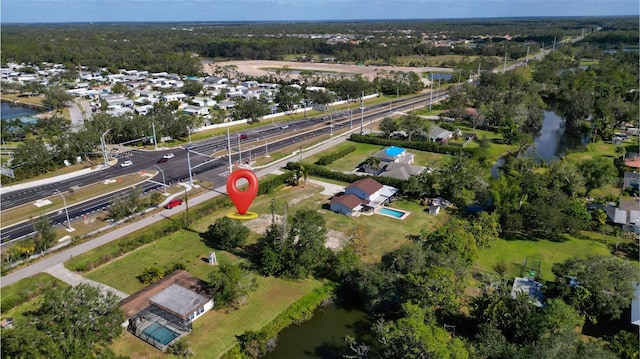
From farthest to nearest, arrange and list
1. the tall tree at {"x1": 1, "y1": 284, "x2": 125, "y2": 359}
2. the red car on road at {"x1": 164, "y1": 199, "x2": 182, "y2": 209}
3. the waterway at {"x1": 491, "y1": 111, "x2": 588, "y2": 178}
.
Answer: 1. the waterway at {"x1": 491, "y1": 111, "x2": 588, "y2": 178}
2. the red car on road at {"x1": 164, "y1": 199, "x2": 182, "y2": 209}
3. the tall tree at {"x1": 1, "y1": 284, "x2": 125, "y2": 359}

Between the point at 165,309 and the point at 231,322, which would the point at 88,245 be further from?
the point at 231,322

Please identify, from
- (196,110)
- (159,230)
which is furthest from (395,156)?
(196,110)

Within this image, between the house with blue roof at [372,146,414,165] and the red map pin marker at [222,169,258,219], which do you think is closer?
the red map pin marker at [222,169,258,219]

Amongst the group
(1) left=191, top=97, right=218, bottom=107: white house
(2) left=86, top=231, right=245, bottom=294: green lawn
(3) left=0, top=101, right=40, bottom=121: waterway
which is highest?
(1) left=191, top=97, right=218, bottom=107: white house

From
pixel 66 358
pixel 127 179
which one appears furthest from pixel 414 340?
pixel 127 179

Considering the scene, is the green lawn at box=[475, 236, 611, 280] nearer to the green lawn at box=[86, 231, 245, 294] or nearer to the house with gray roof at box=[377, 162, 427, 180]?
the house with gray roof at box=[377, 162, 427, 180]

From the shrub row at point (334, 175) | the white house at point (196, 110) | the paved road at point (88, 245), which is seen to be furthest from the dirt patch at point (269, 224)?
the white house at point (196, 110)

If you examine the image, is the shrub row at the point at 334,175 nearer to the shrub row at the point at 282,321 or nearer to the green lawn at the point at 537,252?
the green lawn at the point at 537,252

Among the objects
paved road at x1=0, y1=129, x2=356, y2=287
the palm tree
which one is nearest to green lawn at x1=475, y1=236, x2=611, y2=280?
the palm tree
